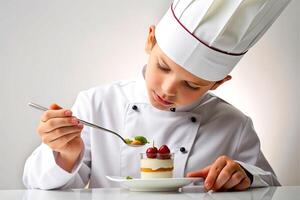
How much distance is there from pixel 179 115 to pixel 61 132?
0.55 m

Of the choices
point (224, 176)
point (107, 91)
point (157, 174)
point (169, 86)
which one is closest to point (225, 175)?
point (224, 176)

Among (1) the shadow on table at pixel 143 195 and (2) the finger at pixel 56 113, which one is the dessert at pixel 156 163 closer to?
(1) the shadow on table at pixel 143 195

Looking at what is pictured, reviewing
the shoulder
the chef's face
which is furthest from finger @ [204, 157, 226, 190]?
the shoulder

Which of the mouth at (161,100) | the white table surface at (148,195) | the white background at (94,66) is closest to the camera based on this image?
the white table surface at (148,195)

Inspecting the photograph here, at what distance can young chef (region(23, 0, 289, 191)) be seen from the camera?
60.4 inches

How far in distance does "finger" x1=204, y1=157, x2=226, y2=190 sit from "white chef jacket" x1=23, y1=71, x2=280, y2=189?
0.29 metres

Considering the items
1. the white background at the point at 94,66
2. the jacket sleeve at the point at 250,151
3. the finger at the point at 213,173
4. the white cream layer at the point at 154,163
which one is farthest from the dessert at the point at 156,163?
the white background at the point at 94,66

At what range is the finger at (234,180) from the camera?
1528 millimetres

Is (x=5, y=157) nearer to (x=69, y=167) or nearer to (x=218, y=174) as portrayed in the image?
(x=69, y=167)

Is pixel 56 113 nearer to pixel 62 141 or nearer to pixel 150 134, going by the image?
pixel 62 141

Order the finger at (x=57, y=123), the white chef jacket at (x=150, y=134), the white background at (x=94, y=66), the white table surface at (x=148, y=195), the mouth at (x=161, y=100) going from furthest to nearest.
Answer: the white background at (x=94, y=66), the white chef jacket at (x=150, y=134), the mouth at (x=161, y=100), the finger at (x=57, y=123), the white table surface at (x=148, y=195)

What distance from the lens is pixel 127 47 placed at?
233 cm

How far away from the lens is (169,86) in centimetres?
157

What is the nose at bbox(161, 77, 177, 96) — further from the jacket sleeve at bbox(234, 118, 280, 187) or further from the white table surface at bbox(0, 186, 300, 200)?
the jacket sleeve at bbox(234, 118, 280, 187)
